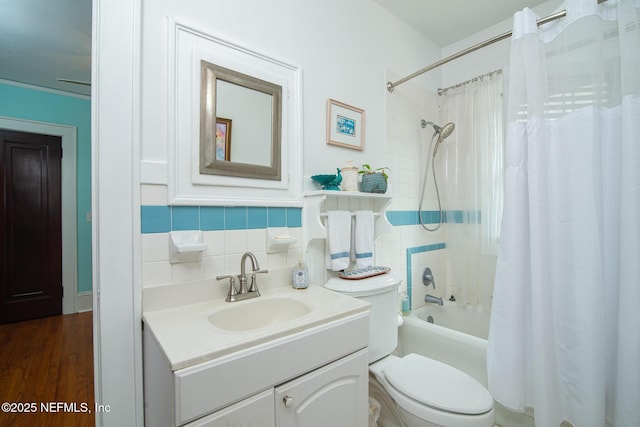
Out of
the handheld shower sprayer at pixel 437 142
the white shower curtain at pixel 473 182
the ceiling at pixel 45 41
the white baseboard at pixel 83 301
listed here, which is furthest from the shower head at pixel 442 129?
the white baseboard at pixel 83 301

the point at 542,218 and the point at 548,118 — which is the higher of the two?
the point at 548,118

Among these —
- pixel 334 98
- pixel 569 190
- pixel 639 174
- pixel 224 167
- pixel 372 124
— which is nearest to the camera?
pixel 639 174

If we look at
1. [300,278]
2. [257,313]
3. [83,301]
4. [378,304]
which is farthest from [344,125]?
[83,301]

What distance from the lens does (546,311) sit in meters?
1.05

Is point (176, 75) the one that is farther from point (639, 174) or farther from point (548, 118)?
point (639, 174)

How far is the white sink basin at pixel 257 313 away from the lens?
3.45 ft

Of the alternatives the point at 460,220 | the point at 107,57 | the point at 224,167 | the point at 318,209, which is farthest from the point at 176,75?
the point at 460,220

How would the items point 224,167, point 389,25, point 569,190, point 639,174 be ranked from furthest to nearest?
1. point 389,25
2. point 224,167
3. point 569,190
4. point 639,174

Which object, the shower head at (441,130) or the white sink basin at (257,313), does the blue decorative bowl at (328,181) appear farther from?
the shower head at (441,130)

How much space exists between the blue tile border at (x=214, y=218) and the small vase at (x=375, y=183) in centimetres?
43

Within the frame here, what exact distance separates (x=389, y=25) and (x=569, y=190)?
1.59 metres

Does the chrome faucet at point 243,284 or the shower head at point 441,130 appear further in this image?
the shower head at point 441,130

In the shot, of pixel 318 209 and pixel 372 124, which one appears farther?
pixel 372 124

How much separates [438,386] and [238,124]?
1418mm
